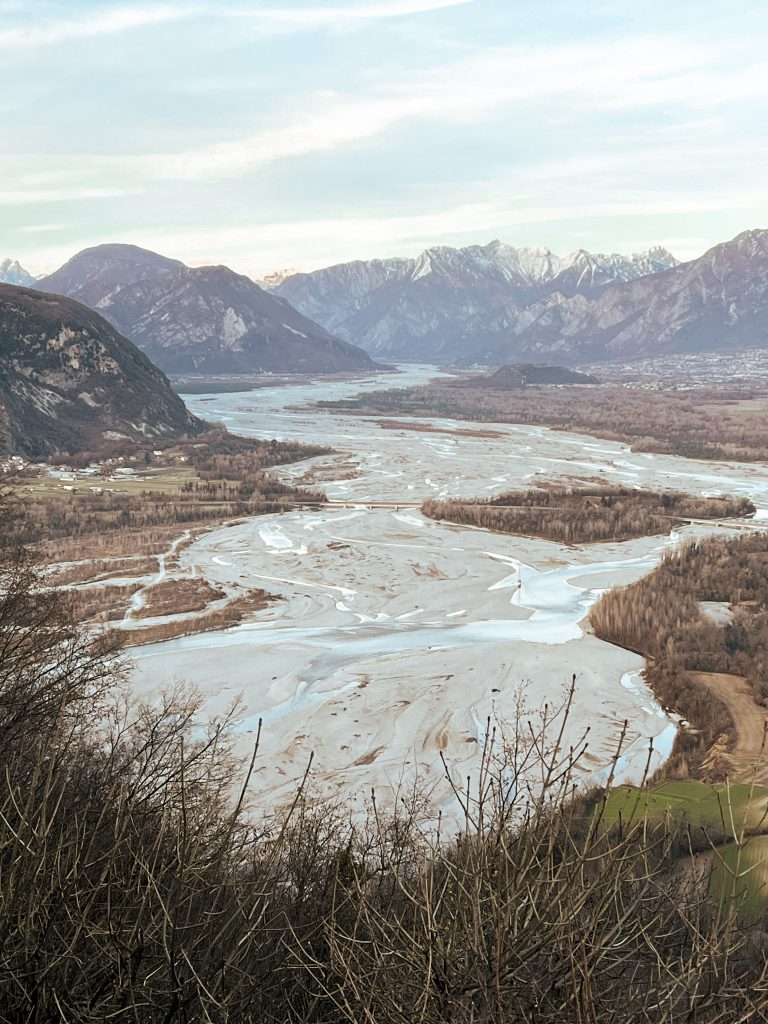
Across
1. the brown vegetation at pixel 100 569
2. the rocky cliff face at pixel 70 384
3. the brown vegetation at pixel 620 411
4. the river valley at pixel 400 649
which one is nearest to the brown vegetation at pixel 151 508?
the brown vegetation at pixel 100 569

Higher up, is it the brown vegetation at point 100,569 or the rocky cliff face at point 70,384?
the rocky cliff face at point 70,384

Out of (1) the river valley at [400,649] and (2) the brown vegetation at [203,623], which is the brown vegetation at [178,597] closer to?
(2) the brown vegetation at [203,623]

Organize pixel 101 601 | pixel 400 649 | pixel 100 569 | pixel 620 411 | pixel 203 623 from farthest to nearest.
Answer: pixel 620 411 < pixel 100 569 < pixel 101 601 < pixel 203 623 < pixel 400 649

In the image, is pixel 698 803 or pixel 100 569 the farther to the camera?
pixel 100 569

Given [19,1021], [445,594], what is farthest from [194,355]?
[19,1021]

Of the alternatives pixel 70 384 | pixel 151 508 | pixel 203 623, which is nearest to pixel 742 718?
pixel 203 623

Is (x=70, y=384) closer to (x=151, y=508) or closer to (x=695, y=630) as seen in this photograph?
(x=151, y=508)

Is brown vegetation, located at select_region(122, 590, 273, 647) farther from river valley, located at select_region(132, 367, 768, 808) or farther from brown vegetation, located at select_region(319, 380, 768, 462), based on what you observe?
brown vegetation, located at select_region(319, 380, 768, 462)
